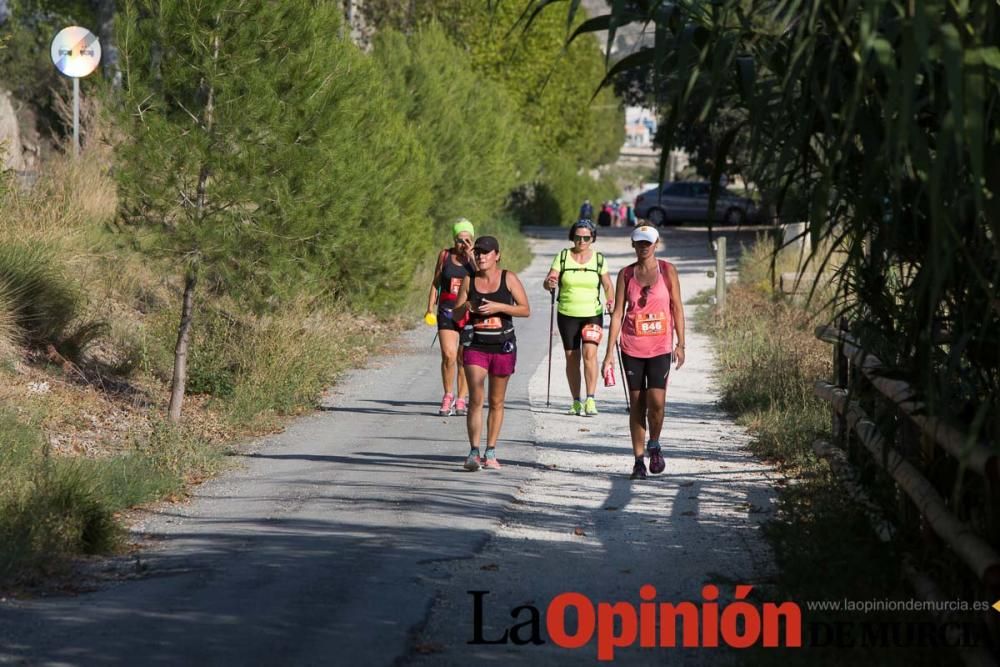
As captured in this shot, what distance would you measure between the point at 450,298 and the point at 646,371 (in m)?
3.48

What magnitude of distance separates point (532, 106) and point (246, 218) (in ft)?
141

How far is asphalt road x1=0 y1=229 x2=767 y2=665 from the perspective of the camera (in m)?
6.20

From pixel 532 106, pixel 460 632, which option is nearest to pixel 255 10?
pixel 460 632

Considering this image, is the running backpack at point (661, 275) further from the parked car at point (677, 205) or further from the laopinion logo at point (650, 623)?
the parked car at point (677, 205)

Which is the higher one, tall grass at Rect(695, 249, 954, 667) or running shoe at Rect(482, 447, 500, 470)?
tall grass at Rect(695, 249, 954, 667)

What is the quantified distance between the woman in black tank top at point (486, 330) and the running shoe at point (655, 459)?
112 centimetres

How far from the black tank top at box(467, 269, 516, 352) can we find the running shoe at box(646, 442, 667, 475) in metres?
1.27

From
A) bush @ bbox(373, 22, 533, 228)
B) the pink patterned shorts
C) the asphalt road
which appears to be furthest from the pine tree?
bush @ bbox(373, 22, 533, 228)

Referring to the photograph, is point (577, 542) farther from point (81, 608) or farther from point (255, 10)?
point (255, 10)

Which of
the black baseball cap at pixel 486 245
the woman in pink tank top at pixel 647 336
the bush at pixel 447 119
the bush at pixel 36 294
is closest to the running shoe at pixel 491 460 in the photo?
the woman in pink tank top at pixel 647 336

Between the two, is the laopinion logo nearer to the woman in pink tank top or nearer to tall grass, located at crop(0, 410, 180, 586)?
tall grass, located at crop(0, 410, 180, 586)

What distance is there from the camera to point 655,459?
10.5 metres

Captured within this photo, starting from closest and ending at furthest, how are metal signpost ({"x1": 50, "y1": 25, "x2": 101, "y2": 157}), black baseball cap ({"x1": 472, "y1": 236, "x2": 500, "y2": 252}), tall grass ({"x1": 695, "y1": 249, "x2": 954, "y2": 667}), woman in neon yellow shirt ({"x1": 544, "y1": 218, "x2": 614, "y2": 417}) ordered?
1. tall grass ({"x1": 695, "y1": 249, "x2": 954, "y2": 667})
2. black baseball cap ({"x1": 472, "y1": 236, "x2": 500, "y2": 252})
3. woman in neon yellow shirt ({"x1": 544, "y1": 218, "x2": 614, "y2": 417})
4. metal signpost ({"x1": 50, "y1": 25, "x2": 101, "y2": 157})

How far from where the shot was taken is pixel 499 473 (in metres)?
10.7
